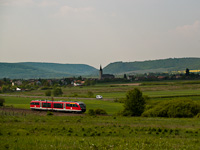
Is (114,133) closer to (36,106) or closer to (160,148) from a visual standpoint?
(160,148)

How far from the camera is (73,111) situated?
2459 inches

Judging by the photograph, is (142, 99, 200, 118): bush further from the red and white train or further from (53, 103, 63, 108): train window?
(53, 103, 63, 108): train window

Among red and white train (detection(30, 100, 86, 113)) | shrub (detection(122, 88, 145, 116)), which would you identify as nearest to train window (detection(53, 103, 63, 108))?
red and white train (detection(30, 100, 86, 113))

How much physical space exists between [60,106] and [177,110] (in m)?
24.6

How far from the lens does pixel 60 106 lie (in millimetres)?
64812

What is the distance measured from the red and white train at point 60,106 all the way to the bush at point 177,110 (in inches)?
557

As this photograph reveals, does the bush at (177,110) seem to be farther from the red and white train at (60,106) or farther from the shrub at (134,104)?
the red and white train at (60,106)

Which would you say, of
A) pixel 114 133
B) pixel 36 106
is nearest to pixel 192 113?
pixel 114 133

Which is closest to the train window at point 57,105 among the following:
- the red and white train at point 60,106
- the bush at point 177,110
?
the red and white train at point 60,106

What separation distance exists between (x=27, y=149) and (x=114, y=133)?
35.3ft

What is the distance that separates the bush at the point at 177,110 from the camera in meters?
50.6

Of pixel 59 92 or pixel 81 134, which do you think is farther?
pixel 59 92

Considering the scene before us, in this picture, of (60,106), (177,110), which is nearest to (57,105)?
(60,106)

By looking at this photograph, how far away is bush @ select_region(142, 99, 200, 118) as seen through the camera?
50.6 metres
